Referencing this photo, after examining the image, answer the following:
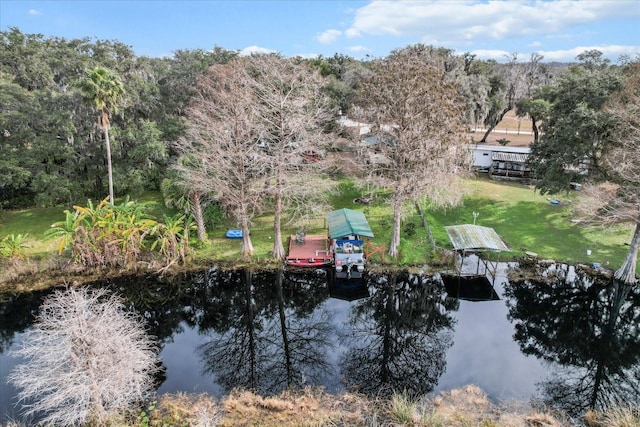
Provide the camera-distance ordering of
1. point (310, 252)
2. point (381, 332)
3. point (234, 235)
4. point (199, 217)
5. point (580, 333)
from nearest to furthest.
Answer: point (580, 333), point (381, 332), point (310, 252), point (199, 217), point (234, 235)

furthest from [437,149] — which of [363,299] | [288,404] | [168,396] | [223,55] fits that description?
[223,55]

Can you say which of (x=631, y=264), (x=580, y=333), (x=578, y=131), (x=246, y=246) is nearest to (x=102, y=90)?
(x=246, y=246)

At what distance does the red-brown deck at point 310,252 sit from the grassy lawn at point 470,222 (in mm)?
1543

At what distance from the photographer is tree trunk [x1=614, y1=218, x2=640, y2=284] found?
24.1 metres

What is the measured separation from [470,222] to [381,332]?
1560 cm

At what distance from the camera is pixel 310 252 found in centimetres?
2819

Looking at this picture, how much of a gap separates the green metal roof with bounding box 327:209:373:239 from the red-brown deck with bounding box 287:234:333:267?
5.45 feet

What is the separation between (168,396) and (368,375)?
28.0 ft

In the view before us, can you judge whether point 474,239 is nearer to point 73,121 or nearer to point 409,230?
point 409,230

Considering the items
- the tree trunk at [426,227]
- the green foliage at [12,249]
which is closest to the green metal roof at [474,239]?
the tree trunk at [426,227]

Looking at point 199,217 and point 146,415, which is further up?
point 199,217

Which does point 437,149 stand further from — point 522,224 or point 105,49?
point 105,49

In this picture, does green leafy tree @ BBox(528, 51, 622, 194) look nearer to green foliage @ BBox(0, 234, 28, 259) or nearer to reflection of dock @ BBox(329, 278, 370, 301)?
reflection of dock @ BBox(329, 278, 370, 301)

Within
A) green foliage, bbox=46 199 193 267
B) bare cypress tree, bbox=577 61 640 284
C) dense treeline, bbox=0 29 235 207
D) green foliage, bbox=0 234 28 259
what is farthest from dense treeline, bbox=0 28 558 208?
bare cypress tree, bbox=577 61 640 284
